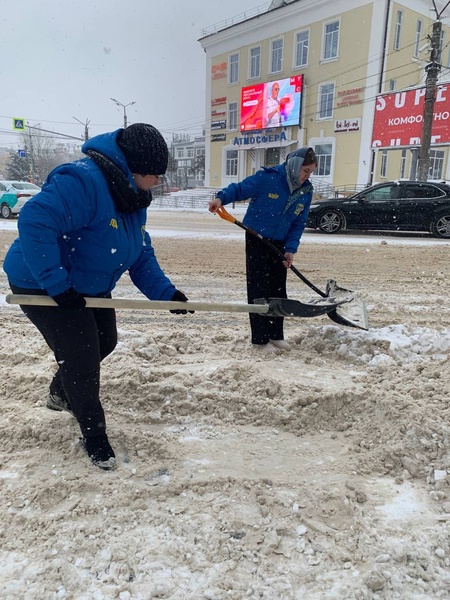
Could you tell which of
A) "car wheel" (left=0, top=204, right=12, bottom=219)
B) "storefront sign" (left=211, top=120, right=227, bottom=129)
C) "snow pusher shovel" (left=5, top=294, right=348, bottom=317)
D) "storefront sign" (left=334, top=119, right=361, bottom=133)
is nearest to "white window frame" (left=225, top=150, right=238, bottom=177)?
"storefront sign" (left=211, top=120, right=227, bottom=129)

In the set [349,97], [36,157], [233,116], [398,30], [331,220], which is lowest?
[331,220]

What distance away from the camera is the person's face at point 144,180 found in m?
2.15

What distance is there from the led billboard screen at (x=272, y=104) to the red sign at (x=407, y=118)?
31.1 feet

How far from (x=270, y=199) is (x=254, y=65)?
33.2 meters

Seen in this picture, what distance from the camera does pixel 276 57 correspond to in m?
31.5

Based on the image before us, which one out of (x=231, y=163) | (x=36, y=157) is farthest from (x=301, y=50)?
(x=36, y=157)

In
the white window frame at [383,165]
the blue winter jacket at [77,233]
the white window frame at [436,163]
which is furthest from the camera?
the white window frame at [436,163]

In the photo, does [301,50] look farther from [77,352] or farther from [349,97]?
[77,352]

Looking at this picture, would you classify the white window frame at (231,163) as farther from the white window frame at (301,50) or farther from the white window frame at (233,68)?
the white window frame at (301,50)

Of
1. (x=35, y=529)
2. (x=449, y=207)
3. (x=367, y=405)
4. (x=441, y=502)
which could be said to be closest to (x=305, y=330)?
(x=367, y=405)

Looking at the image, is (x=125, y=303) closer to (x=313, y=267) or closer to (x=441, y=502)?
(x=441, y=502)

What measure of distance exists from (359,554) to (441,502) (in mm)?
546

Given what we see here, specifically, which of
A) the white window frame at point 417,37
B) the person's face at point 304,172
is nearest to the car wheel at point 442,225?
the person's face at point 304,172

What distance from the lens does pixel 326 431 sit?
2742 mm
